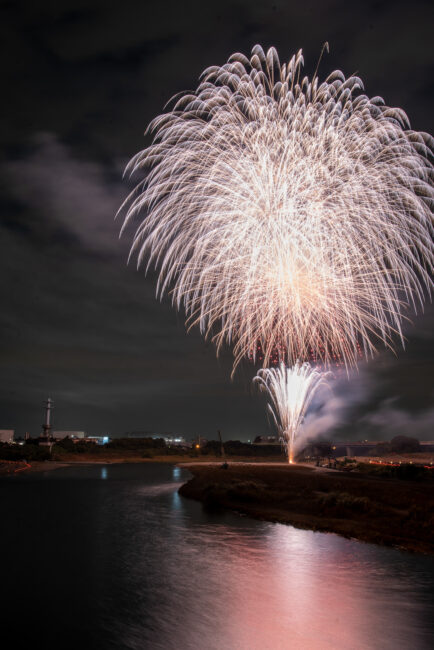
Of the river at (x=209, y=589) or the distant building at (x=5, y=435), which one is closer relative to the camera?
the river at (x=209, y=589)

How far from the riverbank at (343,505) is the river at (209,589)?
126cm

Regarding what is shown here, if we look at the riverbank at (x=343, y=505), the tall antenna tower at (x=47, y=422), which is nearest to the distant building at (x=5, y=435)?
the tall antenna tower at (x=47, y=422)

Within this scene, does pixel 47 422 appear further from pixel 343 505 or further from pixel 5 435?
pixel 343 505

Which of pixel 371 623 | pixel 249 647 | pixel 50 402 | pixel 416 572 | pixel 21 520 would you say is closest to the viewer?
pixel 249 647

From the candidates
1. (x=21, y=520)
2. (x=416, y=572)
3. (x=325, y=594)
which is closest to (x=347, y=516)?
(x=416, y=572)

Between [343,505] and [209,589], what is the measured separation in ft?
49.5

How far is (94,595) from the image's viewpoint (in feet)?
58.0

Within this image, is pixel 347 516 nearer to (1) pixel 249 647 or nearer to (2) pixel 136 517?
(2) pixel 136 517

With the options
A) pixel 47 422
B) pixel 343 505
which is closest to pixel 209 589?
pixel 343 505

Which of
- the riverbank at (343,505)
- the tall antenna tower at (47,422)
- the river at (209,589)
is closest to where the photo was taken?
the river at (209,589)

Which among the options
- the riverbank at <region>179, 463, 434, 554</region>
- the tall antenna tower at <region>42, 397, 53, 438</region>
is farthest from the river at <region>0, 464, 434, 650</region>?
the tall antenna tower at <region>42, 397, 53, 438</region>

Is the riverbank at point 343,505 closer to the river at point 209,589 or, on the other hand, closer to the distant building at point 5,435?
the river at point 209,589

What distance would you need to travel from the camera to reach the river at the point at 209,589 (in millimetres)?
13508

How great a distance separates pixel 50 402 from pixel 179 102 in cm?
17846
